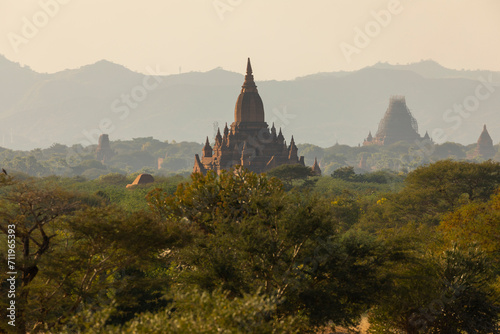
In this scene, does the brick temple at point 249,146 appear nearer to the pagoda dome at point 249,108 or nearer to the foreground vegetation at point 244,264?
the pagoda dome at point 249,108

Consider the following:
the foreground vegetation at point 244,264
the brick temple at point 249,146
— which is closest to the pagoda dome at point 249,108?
the brick temple at point 249,146

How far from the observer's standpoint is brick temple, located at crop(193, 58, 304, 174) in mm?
88625

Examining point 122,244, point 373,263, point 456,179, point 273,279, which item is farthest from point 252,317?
point 456,179

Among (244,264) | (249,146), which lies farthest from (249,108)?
(244,264)

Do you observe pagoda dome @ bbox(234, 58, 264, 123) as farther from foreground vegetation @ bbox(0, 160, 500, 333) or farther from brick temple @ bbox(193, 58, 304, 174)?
foreground vegetation @ bbox(0, 160, 500, 333)

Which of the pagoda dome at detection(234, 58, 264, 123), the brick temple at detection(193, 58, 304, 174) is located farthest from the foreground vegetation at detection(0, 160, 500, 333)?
the pagoda dome at detection(234, 58, 264, 123)

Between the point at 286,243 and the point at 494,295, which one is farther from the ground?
the point at 286,243

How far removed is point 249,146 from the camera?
9025 cm

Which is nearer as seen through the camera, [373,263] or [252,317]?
[252,317]

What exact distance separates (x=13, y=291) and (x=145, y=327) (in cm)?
809

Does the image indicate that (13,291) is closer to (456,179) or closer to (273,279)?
(273,279)

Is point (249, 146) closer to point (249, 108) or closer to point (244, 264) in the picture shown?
point (249, 108)

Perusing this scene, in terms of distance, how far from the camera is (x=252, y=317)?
550 inches

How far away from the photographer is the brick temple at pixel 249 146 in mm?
88625
